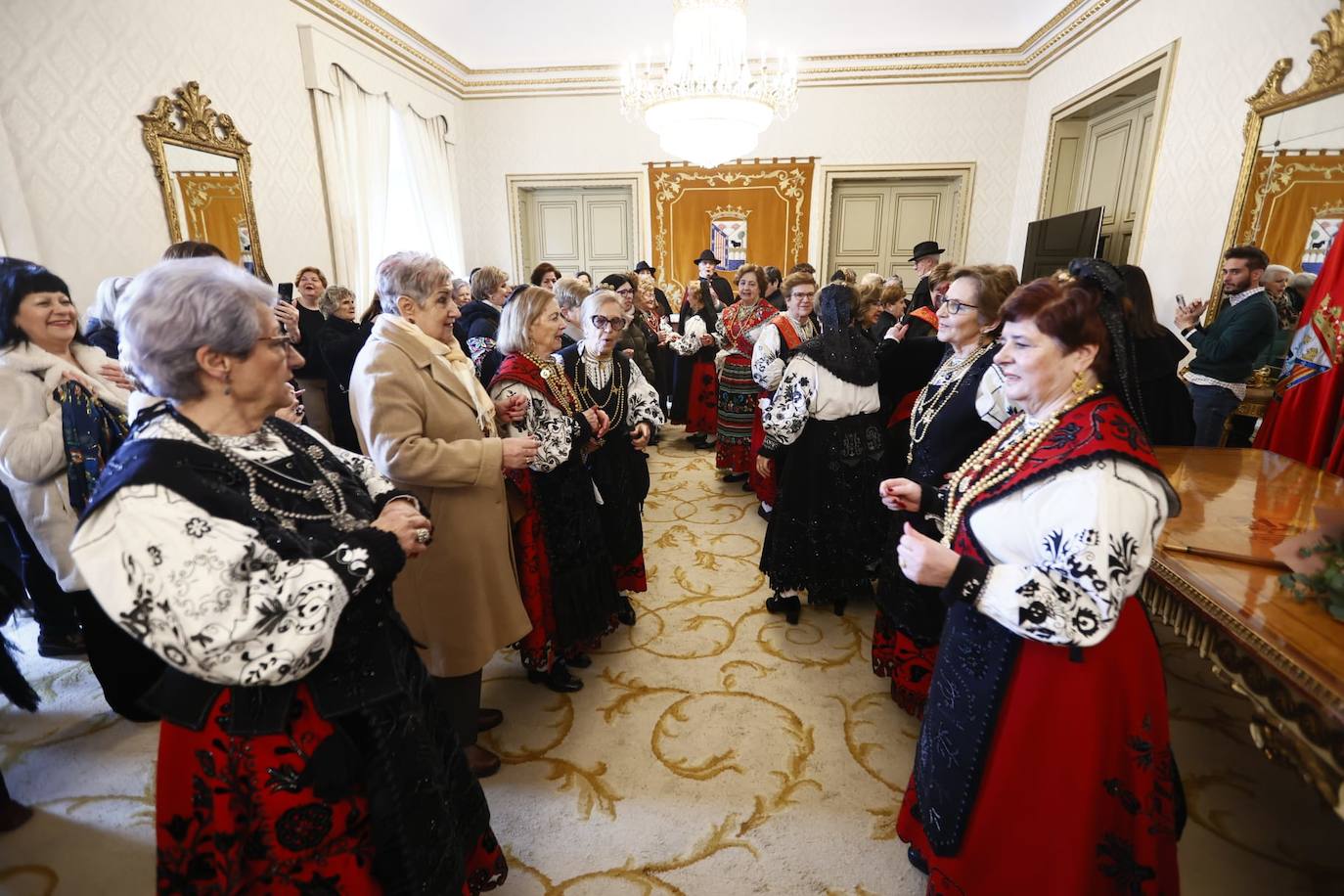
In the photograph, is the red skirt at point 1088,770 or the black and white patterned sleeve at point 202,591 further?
the red skirt at point 1088,770

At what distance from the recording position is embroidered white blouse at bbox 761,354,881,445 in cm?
258

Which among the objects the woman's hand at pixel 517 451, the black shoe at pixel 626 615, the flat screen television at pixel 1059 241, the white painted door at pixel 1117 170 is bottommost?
the black shoe at pixel 626 615

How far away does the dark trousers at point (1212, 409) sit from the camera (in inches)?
141

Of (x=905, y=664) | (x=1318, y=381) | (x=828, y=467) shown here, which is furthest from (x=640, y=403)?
(x=1318, y=381)

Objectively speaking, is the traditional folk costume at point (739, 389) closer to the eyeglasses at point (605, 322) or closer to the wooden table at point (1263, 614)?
the eyeglasses at point (605, 322)

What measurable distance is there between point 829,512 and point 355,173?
5230 millimetres

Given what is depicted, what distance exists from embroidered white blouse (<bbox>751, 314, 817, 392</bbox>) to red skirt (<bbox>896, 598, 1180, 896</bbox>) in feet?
6.92

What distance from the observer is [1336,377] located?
96.5 inches

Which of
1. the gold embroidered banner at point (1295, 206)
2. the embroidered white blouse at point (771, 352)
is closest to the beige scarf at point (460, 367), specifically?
the embroidered white blouse at point (771, 352)

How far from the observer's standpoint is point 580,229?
7977 millimetres

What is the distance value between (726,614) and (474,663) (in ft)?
4.66

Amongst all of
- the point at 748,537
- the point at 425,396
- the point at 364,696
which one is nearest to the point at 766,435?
the point at 748,537

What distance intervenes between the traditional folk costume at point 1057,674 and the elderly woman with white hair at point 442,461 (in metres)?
1.25

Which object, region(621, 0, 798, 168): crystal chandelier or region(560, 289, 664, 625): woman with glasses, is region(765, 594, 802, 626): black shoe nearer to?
region(560, 289, 664, 625): woman with glasses
